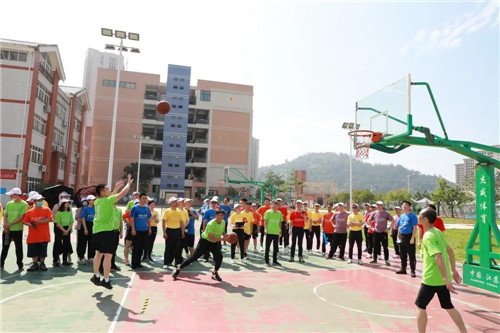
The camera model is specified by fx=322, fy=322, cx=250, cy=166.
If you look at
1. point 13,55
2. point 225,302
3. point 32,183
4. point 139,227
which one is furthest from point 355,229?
point 13,55

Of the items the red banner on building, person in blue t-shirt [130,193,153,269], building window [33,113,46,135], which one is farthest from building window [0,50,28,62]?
person in blue t-shirt [130,193,153,269]

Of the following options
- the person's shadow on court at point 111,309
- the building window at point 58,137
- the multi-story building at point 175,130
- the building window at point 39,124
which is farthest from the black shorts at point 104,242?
the multi-story building at point 175,130

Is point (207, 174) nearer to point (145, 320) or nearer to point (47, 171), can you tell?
point (47, 171)

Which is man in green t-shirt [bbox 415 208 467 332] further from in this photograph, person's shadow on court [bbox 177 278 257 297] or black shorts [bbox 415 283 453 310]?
person's shadow on court [bbox 177 278 257 297]

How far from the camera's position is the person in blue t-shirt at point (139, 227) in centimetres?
860

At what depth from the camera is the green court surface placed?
Answer: 5.04 m

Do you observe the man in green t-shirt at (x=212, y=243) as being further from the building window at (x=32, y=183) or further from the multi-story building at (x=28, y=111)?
the building window at (x=32, y=183)

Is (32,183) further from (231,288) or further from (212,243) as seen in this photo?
(231,288)

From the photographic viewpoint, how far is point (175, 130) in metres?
59.4

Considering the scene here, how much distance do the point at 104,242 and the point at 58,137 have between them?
37.4 metres

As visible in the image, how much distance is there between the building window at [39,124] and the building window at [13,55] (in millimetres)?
5254

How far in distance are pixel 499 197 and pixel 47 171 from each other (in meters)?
53.6

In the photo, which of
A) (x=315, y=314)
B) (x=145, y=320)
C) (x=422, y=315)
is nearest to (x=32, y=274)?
(x=145, y=320)

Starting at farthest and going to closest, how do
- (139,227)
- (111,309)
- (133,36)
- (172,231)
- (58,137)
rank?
(58,137), (133,36), (172,231), (139,227), (111,309)
